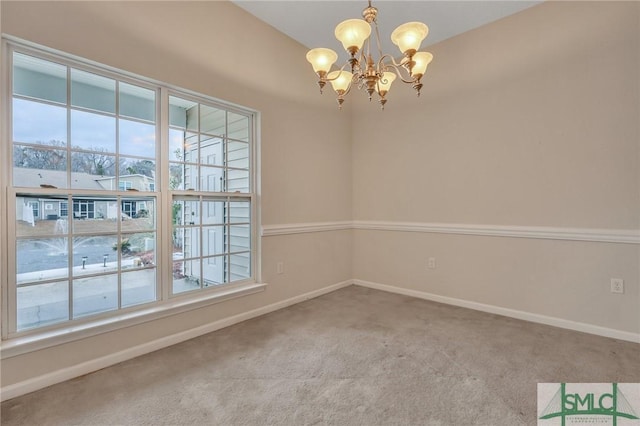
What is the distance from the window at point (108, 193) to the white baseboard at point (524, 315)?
220 centimetres

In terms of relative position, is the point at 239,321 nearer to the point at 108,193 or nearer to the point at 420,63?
the point at 108,193

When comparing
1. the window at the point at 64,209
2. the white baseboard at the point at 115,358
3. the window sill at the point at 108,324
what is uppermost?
the window at the point at 64,209

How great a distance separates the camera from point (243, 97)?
294cm

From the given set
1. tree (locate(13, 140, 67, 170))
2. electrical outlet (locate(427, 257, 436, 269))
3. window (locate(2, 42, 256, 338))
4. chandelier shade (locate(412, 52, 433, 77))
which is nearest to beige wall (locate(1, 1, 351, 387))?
window (locate(2, 42, 256, 338))

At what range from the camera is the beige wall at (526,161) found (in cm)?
255

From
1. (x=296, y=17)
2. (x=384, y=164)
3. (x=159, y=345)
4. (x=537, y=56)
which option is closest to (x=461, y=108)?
(x=537, y=56)

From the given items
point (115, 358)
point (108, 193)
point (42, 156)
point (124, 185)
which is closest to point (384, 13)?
point (124, 185)

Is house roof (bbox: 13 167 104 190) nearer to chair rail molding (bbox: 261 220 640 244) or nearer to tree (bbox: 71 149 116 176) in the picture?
tree (bbox: 71 149 116 176)

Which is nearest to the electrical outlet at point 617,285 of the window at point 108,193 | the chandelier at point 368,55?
the chandelier at point 368,55

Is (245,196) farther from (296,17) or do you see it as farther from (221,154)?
(296,17)

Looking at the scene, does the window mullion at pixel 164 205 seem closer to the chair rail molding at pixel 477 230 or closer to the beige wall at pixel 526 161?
the chair rail molding at pixel 477 230

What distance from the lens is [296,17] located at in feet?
10.0

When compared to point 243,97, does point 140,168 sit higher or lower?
lower

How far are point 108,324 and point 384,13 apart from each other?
11.8 ft
